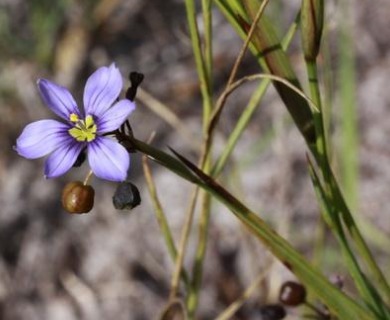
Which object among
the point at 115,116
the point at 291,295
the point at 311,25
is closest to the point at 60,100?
the point at 115,116

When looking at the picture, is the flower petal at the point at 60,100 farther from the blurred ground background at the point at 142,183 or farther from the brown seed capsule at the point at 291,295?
the blurred ground background at the point at 142,183

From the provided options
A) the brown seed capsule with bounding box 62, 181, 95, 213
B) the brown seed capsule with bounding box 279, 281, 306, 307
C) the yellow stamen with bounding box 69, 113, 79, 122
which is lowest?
the brown seed capsule with bounding box 279, 281, 306, 307

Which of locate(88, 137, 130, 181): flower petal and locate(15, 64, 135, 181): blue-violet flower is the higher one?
locate(15, 64, 135, 181): blue-violet flower

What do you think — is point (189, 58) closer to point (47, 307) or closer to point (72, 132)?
point (47, 307)

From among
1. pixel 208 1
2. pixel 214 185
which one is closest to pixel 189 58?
pixel 208 1

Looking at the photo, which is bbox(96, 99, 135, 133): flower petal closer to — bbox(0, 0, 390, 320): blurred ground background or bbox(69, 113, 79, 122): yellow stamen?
bbox(69, 113, 79, 122): yellow stamen

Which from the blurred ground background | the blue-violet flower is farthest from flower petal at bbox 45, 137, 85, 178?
the blurred ground background

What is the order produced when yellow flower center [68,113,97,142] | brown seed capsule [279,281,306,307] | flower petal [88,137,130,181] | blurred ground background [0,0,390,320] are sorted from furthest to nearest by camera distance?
blurred ground background [0,0,390,320] → brown seed capsule [279,281,306,307] → yellow flower center [68,113,97,142] → flower petal [88,137,130,181]
